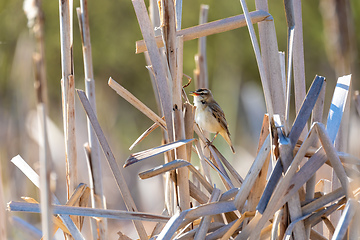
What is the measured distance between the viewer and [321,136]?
4.21 ft

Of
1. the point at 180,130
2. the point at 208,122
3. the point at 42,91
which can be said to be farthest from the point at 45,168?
the point at 208,122

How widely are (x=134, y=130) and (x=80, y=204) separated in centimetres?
613

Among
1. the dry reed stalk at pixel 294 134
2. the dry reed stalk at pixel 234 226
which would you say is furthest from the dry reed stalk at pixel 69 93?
the dry reed stalk at pixel 294 134

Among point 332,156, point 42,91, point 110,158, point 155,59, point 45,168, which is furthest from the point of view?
point 110,158

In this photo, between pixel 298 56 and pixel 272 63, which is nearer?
pixel 272 63

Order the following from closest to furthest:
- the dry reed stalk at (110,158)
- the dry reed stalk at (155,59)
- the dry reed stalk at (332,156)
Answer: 1. the dry reed stalk at (332,156)
2. the dry reed stalk at (155,59)
3. the dry reed stalk at (110,158)

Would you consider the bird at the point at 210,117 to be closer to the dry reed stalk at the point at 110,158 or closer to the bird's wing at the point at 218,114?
the bird's wing at the point at 218,114

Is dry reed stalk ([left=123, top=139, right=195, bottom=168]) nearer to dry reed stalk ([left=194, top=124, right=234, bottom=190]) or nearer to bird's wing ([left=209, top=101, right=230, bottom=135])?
dry reed stalk ([left=194, top=124, right=234, bottom=190])

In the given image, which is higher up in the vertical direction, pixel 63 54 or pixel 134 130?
pixel 63 54

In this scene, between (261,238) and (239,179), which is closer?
(261,238)

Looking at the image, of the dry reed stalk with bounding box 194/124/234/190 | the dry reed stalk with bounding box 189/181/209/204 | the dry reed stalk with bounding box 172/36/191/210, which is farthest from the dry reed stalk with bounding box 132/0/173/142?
the dry reed stalk with bounding box 194/124/234/190

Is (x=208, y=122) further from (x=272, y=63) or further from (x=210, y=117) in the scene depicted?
(x=272, y=63)

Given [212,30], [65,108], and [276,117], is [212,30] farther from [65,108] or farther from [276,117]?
[65,108]

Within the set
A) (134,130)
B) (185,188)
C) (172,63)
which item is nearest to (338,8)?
(172,63)
